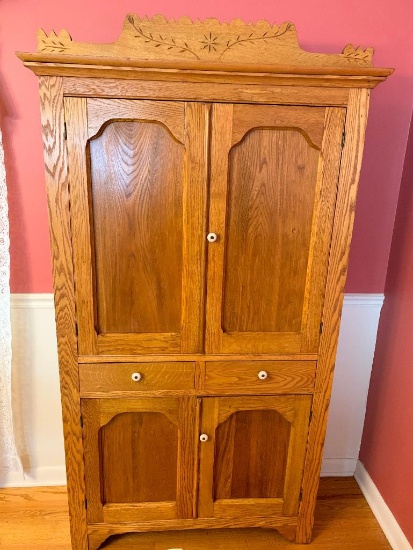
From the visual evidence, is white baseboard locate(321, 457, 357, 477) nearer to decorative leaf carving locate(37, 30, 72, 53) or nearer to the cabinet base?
the cabinet base

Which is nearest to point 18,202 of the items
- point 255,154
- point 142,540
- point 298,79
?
point 255,154

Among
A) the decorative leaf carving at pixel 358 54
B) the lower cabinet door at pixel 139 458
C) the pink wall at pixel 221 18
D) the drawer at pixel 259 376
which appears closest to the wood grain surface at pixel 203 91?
the decorative leaf carving at pixel 358 54

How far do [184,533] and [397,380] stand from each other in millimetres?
1079

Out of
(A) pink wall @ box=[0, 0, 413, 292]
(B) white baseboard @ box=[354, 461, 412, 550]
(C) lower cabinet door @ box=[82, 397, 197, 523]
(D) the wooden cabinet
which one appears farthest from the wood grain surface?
(B) white baseboard @ box=[354, 461, 412, 550]

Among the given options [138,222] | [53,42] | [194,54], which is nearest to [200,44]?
[194,54]

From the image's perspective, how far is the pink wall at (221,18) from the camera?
166 centimetres

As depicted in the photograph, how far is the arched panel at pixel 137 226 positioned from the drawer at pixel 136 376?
12 centimetres

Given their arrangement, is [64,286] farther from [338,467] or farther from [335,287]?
[338,467]

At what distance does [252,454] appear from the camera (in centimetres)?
168

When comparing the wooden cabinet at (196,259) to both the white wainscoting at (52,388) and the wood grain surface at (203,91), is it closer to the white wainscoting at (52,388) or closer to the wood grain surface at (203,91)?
the wood grain surface at (203,91)

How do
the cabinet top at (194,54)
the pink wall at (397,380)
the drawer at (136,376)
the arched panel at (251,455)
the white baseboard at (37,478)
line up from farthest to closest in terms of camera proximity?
the white baseboard at (37,478)
the pink wall at (397,380)
the arched panel at (251,455)
the drawer at (136,376)
the cabinet top at (194,54)

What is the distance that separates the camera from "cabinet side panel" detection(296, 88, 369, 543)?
4.50 feet

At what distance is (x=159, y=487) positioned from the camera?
1.70 m

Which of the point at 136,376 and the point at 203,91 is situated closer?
the point at 203,91
